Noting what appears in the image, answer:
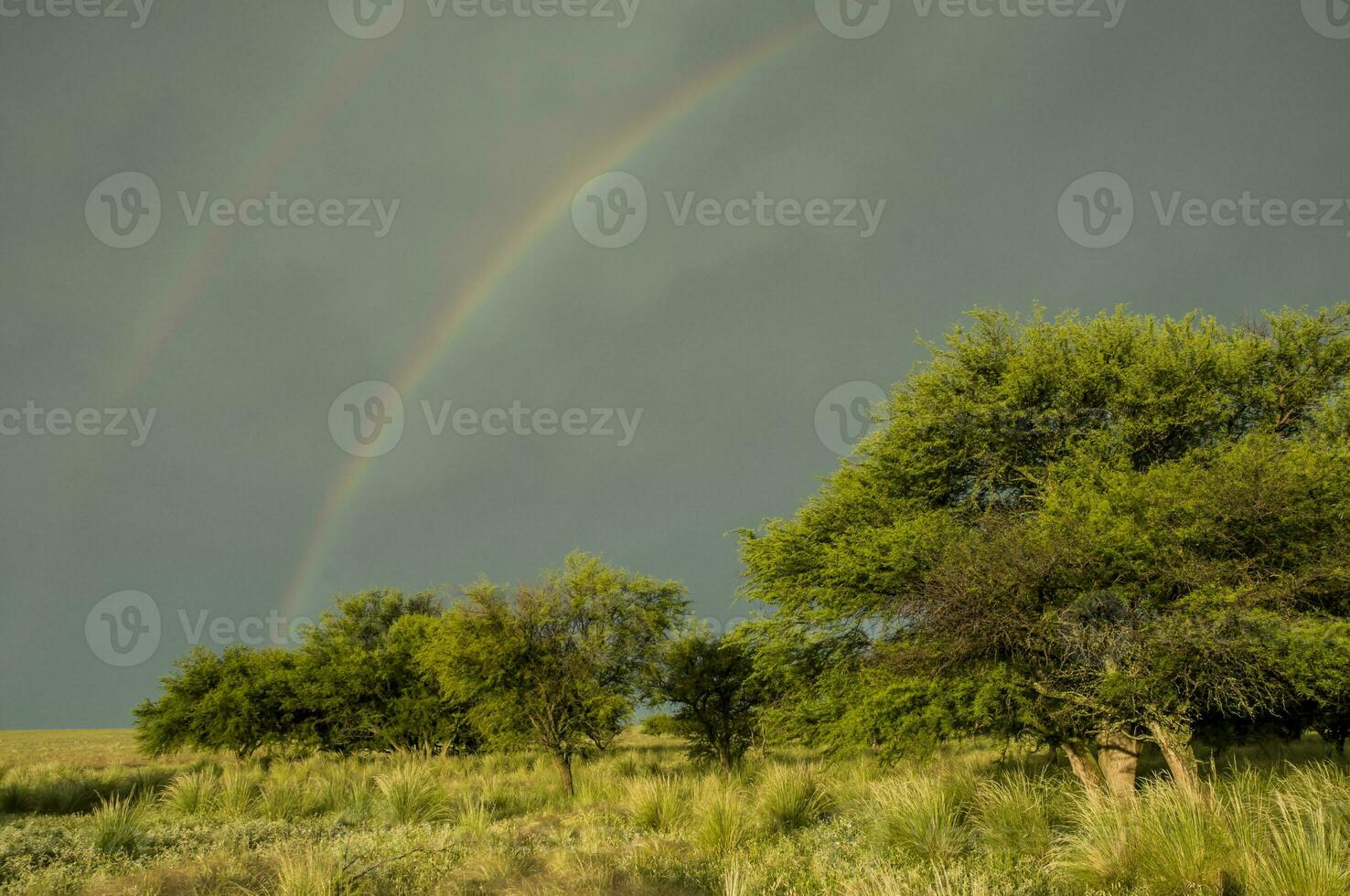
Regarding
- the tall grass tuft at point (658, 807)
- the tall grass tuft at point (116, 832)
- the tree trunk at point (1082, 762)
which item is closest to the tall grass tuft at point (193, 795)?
the tall grass tuft at point (116, 832)

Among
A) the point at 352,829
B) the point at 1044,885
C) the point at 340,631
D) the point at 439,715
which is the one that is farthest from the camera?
the point at 340,631

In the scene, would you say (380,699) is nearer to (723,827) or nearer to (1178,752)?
(723,827)

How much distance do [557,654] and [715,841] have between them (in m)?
17.2

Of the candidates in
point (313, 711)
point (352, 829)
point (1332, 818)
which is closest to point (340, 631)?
point (313, 711)

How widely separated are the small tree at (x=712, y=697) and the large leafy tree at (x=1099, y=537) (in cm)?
1408

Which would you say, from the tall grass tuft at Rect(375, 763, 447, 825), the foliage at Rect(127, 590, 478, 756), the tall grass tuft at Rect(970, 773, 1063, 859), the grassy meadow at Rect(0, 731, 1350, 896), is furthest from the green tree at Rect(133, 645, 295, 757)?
the tall grass tuft at Rect(970, 773, 1063, 859)

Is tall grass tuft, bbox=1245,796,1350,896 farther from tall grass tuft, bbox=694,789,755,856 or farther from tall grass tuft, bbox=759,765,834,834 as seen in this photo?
tall grass tuft, bbox=759,765,834,834

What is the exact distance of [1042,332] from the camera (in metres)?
19.2

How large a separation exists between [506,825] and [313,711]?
108 feet

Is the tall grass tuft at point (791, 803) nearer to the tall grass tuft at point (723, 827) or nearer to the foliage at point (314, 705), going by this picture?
the tall grass tuft at point (723, 827)

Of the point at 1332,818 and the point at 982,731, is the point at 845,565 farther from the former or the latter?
the point at 1332,818

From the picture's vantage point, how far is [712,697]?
3400 centimetres

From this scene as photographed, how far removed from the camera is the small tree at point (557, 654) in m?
27.2

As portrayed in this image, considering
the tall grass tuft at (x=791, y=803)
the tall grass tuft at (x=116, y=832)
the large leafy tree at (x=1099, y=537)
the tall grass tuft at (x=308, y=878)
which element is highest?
the large leafy tree at (x=1099, y=537)
